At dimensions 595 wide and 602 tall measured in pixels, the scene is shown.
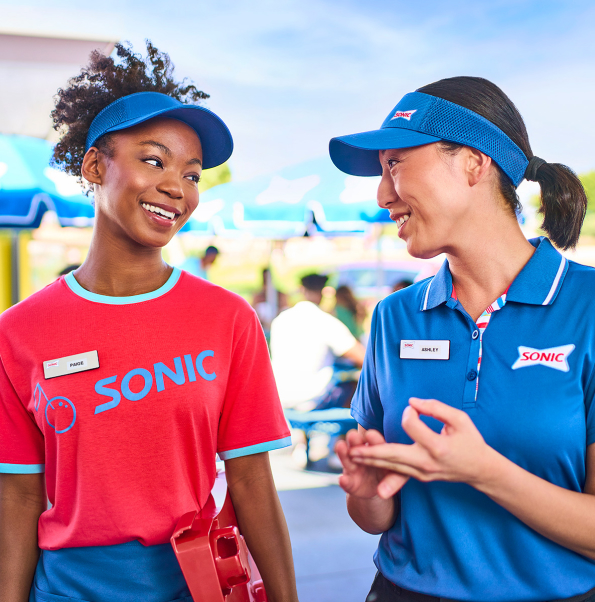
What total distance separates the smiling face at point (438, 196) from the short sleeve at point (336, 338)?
3677 mm

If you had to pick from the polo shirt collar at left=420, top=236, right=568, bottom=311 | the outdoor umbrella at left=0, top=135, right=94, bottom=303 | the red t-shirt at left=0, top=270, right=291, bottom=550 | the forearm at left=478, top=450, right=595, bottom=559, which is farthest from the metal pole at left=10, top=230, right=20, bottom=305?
the forearm at left=478, top=450, right=595, bottom=559

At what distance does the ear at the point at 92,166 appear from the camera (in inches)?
62.1

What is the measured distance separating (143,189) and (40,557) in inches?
40.1

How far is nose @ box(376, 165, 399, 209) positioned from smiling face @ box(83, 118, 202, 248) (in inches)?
21.4

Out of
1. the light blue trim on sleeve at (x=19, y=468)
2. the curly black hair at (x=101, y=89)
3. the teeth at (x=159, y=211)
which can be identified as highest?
the curly black hair at (x=101, y=89)

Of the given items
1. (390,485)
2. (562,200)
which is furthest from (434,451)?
(562,200)

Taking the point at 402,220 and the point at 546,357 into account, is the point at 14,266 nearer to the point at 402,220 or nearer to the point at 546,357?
the point at 402,220

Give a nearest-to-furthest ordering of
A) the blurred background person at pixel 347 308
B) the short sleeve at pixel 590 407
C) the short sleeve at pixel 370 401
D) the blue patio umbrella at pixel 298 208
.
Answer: the short sleeve at pixel 590 407
the short sleeve at pixel 370 401
the blue patio umbrella at pixel 298 208
the blurred background person at pixel 347 308

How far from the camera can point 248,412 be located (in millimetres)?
1505

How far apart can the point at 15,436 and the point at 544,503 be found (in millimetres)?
1262

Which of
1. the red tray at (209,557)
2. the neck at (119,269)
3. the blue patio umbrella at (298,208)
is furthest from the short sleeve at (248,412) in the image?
the blue patio umbrella at (298,208)

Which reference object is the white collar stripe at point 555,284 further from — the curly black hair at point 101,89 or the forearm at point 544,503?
the curly black hair at point 101,89

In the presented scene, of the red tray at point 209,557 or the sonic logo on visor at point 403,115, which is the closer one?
the red tray at point 209,557

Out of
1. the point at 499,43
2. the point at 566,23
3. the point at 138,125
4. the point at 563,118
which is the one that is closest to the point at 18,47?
the point at 138,125
